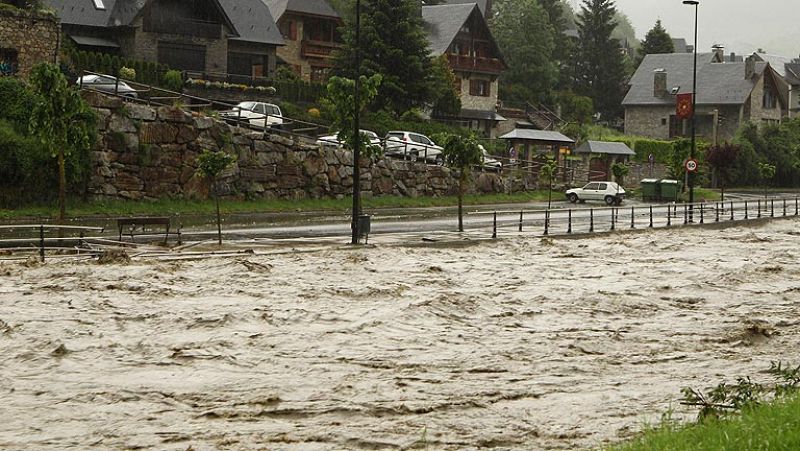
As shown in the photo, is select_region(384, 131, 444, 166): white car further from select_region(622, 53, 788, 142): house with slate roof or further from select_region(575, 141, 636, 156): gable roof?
select_region(622, 53, 788, 142): house with slate roof

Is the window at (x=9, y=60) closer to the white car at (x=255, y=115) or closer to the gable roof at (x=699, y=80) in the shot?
the white car at (x=255, y=115)

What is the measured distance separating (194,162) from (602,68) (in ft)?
222

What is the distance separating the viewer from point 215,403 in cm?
1508

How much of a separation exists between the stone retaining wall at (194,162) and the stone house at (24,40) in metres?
3.88

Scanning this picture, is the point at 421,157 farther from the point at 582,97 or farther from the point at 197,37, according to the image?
the point at 582,97

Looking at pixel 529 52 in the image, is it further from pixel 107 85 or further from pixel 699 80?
pixel 107 85

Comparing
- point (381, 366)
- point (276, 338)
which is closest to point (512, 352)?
point (381, 366)

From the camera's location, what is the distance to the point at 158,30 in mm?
60500

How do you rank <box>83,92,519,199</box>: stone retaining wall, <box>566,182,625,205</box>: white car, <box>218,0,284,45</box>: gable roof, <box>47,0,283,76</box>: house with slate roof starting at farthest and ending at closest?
<box>218,0,284,45</box>: gable roof → <box>566,182,625,205</box>: white car → <box>47,0,283,76</box>: house with slate roof → <box>83,92,519,199</box>: stone retaining wall

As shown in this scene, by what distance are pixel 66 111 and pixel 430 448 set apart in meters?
25.3

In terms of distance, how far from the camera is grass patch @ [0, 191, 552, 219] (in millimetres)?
39781

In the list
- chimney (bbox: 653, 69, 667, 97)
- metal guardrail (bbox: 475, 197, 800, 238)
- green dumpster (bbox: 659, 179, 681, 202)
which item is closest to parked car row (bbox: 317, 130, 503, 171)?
metal guardrail (bbox: 475, 197, 800, 238)

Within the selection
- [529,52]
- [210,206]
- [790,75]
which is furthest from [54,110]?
[790,75]

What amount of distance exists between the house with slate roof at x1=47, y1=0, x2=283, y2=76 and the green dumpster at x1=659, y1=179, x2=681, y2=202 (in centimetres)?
2585
